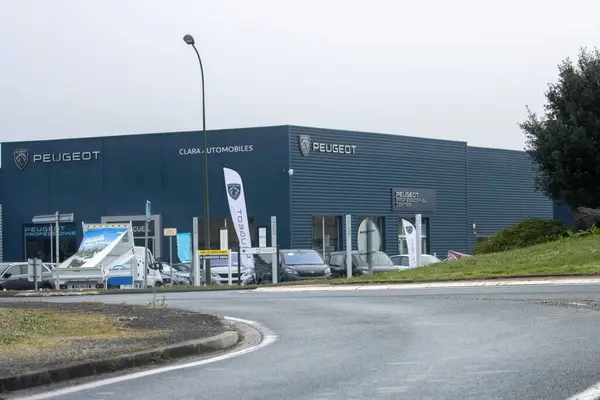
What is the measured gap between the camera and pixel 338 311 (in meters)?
17.5

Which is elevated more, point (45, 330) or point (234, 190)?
point (234, 190)

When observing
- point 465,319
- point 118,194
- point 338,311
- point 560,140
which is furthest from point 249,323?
point 118,194

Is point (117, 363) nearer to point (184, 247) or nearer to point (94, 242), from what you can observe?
point (94, 242)

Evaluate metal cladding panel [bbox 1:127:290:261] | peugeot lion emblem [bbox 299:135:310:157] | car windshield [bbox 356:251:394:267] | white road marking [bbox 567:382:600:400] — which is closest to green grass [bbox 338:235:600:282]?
car windshield [bbox 356:251:394:267]

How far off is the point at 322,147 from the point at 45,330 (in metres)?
40.1

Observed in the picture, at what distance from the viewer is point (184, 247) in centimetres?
4569

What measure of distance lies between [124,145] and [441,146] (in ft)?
63.6

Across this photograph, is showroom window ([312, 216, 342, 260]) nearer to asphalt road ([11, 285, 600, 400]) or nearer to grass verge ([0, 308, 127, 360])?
asphalt road ([11, 285, 600, 400])

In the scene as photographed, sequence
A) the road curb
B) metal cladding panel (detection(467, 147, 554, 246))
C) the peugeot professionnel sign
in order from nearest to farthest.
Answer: the road curb
the peugeot professionnel sign
metal cladding panel (detection(467, 147, 554, 246))

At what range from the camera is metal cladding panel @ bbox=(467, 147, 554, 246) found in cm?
6216

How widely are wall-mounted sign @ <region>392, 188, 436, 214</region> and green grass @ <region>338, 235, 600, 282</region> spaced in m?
25.2

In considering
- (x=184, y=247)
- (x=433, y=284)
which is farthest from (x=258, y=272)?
(x=433, y=284)

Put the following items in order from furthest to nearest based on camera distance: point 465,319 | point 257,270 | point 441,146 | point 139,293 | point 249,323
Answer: point 441,146 < point 257,270 < point 139,293 < point 249,323 < point 465,319

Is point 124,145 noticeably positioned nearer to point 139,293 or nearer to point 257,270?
point 257,270
